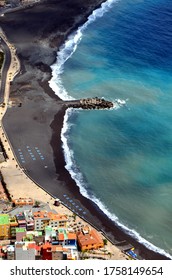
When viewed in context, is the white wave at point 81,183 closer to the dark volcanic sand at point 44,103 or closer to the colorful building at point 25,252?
the dark volcanic sand at point 44,103

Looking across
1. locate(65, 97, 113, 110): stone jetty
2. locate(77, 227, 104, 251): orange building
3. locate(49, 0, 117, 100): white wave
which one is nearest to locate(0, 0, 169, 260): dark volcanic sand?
locate(49, 0, 117, 100): white wave

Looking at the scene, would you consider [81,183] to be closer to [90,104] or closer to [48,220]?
[48,220]

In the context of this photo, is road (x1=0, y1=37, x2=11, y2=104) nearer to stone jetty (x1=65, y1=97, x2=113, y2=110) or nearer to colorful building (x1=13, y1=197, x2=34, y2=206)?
stone jetty (x1=65, y1=97, x2=113, y2=110)

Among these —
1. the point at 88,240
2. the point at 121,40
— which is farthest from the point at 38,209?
the point at 121,40

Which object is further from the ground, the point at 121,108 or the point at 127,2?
the point at 127,2

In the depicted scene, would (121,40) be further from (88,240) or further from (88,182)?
(88,240)

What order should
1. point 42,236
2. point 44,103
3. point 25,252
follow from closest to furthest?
point 25,252, point 42,236, point 44,103

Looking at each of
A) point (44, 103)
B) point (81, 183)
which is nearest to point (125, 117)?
point (44, 103)

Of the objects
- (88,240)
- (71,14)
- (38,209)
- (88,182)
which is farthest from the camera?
(71,14)
